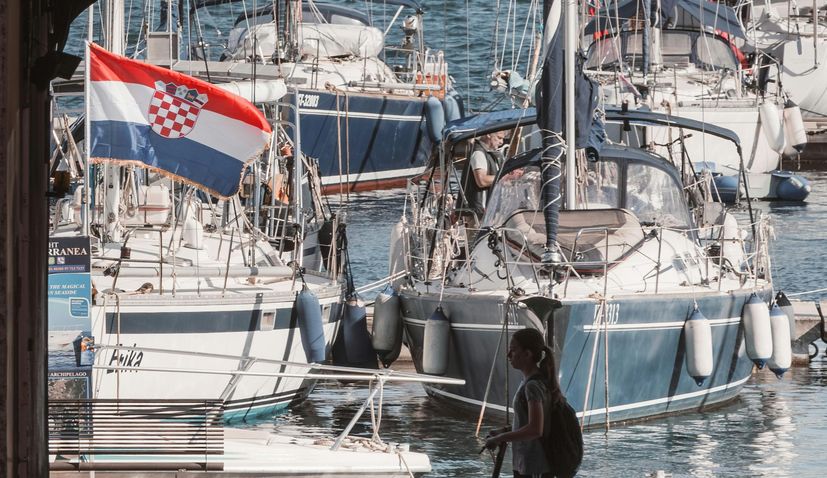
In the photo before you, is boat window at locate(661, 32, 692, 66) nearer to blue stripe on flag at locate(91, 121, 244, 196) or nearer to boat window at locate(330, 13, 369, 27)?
boat window at locate(330, 13, 369, 27)

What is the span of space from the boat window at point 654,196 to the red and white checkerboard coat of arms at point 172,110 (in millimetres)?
4642

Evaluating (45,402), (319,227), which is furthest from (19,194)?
(319,227)

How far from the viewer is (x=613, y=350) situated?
15.5 m

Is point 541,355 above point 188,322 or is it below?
above

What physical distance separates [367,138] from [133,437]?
29616mm

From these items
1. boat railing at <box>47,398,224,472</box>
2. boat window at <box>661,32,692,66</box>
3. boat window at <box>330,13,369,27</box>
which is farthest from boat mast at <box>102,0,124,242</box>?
boat window at <box>330,13,369,27</box>

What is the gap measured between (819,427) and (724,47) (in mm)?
22313

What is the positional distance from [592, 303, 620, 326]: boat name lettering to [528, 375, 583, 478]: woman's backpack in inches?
246

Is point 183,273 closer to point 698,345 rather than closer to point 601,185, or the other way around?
point 601,185

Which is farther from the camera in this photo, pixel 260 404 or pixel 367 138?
pixel 367 138

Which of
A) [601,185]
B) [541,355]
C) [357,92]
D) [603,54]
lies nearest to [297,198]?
[601,185]

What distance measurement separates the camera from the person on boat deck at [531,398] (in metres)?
8.82

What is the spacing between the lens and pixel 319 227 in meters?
21.9

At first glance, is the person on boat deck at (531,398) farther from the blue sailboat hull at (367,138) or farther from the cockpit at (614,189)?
the blue sailboat hull at (367,138)
